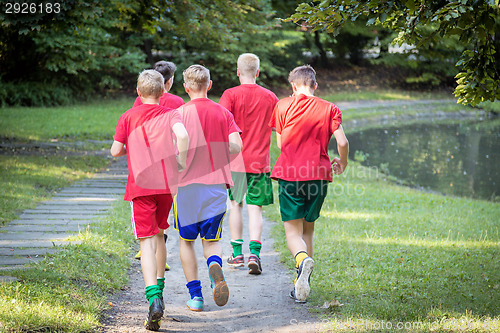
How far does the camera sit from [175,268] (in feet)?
20.1

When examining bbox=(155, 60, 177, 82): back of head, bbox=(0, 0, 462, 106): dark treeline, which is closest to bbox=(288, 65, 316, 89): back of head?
bbox=(155, 60, 177, 82): back of head

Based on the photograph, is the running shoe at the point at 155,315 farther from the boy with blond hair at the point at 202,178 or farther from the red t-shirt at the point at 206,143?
the red t-shirt at the point at 206,143

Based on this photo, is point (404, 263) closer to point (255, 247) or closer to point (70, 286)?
point (255, 247)

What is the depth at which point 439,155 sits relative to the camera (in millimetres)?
17797

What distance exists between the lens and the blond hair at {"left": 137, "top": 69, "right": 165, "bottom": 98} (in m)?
4.52

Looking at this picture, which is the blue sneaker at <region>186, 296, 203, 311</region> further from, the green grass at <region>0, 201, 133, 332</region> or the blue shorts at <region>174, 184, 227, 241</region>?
the green grass at <region>0, 201, 133, 332</region>

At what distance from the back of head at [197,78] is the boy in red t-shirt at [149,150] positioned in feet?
1.26

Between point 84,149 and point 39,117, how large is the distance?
6128 millimetres

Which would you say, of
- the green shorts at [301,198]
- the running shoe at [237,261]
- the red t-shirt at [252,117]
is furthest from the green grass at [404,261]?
the red t-shirt at [252,117]

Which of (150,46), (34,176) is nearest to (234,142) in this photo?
(34,176)

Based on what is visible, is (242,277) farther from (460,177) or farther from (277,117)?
(460,177)

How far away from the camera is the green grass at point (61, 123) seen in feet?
50.5

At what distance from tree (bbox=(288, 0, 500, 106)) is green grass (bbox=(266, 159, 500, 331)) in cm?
195

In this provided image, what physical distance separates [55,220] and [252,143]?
3.06 meters
